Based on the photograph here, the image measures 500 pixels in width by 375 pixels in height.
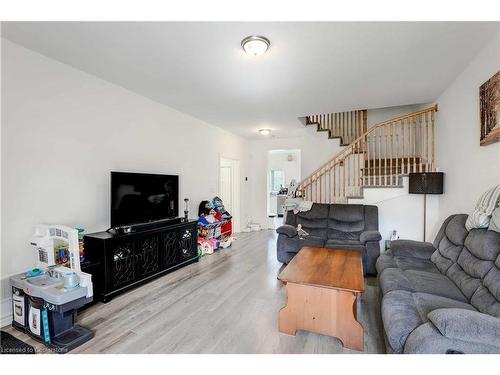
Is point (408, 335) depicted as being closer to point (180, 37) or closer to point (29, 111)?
point (180, 37)

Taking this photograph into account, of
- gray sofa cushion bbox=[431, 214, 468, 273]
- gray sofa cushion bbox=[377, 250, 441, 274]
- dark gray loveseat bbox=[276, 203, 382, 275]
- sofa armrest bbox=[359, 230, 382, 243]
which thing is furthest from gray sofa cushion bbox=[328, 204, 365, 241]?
gray sofa cushion bbox=[431, 214, 468, 273]

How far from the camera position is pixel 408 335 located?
1424 millimetres

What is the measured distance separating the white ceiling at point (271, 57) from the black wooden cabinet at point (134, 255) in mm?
1932

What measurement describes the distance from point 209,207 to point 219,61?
9.37ft

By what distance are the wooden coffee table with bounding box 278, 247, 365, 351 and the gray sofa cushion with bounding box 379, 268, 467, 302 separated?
0.76 ft

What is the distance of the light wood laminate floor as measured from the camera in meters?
1.92

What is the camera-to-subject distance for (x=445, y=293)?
1892 millimetres

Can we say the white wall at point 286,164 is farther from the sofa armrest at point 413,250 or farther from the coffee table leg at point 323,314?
the coffee table leg at point 323,314

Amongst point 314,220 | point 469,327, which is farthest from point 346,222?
point 469,327

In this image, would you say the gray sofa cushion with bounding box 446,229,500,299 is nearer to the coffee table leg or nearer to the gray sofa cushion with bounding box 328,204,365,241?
the coffee table leg

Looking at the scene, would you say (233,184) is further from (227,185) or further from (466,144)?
(466,144)

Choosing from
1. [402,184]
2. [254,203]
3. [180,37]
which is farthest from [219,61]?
[254,203]

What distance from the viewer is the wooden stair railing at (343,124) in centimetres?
574

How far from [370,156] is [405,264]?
139 inches
